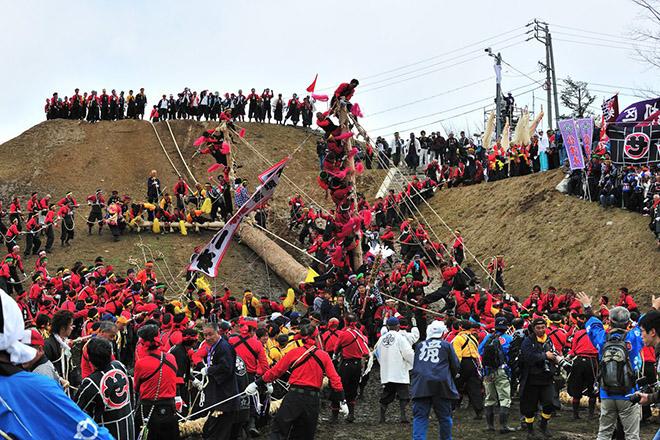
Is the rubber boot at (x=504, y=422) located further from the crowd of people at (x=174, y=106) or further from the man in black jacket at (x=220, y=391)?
the crowd of people at (x=174, y=106)

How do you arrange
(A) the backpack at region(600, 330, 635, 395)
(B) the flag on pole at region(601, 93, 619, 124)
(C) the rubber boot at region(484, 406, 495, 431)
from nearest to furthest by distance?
(A) the backpack at region(600, 330, 635, 395) < (C) the rubber boot at region(484, 406, 495, 431) < (B) the flag on pole at region(601, 93, 619, 124)

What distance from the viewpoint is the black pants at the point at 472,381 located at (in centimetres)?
1282

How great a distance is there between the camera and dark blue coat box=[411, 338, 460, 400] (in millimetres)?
10000

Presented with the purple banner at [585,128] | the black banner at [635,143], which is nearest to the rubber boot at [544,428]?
the black banner at [635,143]

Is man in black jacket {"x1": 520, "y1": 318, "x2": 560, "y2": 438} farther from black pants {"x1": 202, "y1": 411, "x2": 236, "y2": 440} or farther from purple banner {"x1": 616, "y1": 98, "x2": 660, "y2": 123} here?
purple banner {"x1": 616, "y1": 98, "x2": 660, "y2": 123}

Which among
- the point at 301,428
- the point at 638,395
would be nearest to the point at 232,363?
the point at 301,428

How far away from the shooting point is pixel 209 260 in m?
18.1

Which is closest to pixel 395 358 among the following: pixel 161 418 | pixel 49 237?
pixel 161 418

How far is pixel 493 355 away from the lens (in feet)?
40.0

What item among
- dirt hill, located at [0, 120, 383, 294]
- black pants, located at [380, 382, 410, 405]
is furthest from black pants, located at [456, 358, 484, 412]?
dirt hill, located at [0, 120, 383, 294]

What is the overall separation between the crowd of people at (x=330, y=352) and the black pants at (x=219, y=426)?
2 cm

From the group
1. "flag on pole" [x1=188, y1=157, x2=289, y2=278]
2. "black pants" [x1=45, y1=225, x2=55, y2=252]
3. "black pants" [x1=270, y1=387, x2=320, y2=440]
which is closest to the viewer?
"black pants" [x1=270, y1=387, x2=320, y2=440]

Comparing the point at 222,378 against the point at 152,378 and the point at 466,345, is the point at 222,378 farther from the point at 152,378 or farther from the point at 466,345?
the point at 466,345

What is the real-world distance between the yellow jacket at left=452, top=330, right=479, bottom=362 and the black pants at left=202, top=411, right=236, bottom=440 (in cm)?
443
